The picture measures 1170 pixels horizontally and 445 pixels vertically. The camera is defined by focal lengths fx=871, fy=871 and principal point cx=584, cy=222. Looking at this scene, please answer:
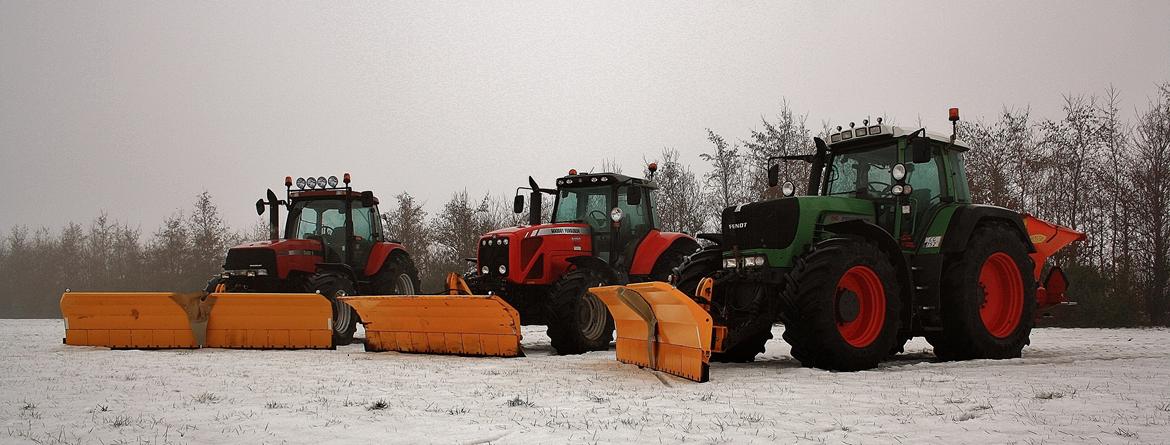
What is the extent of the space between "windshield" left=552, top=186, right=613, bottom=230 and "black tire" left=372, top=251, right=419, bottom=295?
11.1 feet

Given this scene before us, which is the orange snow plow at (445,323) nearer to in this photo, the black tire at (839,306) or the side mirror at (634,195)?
the side mirror at (634,195)

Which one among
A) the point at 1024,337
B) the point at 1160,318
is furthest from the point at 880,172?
the point at 1160,318

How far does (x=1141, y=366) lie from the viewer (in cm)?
781

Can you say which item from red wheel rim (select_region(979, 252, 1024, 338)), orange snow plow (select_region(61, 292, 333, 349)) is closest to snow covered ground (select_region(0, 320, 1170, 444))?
red wheel rim (select_region(979, 252, 1024, 338))

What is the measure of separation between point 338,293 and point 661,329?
6.70m

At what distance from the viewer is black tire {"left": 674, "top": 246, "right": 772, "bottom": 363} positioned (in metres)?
8.65

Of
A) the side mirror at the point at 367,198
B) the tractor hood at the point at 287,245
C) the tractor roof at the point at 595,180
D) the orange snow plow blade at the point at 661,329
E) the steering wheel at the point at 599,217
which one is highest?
the tractor roof at the point at 595,180

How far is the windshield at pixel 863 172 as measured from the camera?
8.91 meters

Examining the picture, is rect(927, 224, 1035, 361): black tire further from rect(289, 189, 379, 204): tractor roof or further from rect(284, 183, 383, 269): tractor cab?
Result: rect(289, 189, 379, 204): tractor roof

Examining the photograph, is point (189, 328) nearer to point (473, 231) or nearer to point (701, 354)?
point (701, 354)

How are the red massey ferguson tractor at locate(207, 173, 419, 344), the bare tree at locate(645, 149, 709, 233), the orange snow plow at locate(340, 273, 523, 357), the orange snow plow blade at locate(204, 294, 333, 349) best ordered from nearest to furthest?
the orange snow plow at locate(340, 273, 523, 357)
the orange snow plow blade at locate(204, 294, 333, 349)
the red massey ferguson tractor at locate(207, 173, 419, 344)
the bare tree at locate(645, 149, 709, 233)

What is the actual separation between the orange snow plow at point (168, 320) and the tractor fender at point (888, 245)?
22.3 feet

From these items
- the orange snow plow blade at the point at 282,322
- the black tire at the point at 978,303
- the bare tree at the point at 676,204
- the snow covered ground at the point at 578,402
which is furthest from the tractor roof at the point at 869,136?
the bare tree at the point at 676,204

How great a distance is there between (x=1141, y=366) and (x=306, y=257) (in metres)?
10.9
